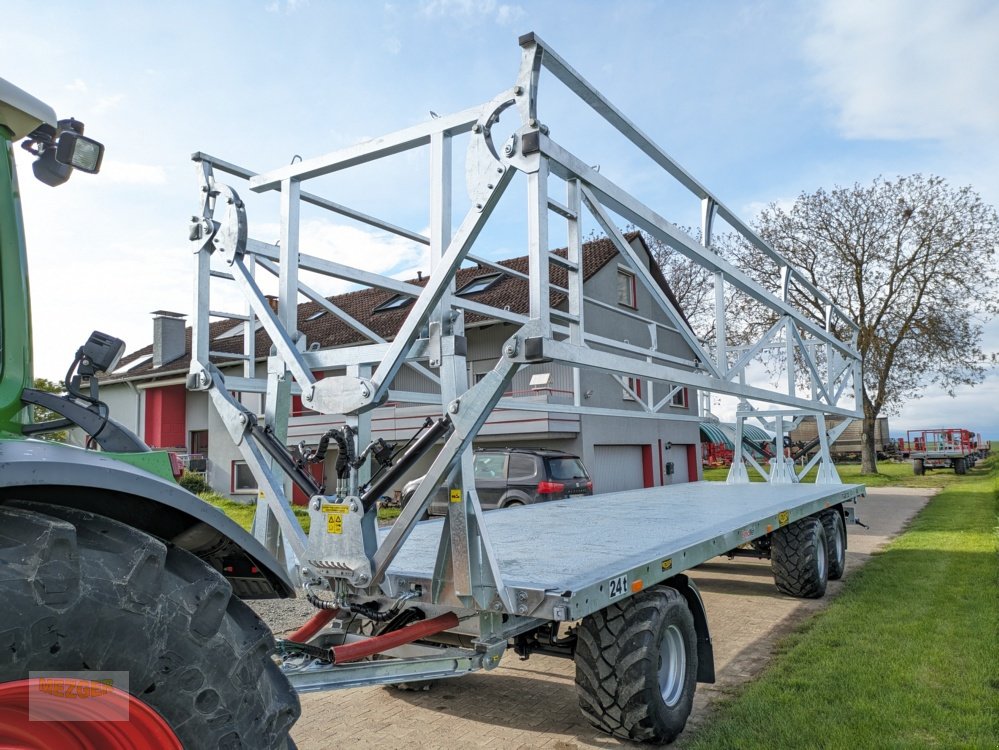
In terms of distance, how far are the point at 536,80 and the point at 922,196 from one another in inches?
1166

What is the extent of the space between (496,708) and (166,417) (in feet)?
77.5

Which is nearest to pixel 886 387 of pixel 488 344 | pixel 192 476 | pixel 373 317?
pixel 488 344

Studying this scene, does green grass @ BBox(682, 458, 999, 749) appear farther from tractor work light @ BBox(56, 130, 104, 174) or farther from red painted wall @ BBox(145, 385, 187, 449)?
red painted wall @ BBox(145, 385, 187, 449)

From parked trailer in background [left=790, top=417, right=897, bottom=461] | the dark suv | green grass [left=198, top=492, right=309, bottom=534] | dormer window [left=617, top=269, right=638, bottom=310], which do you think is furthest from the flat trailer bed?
parked trailer in background [left=790, top=417, right=897, bottom=461]

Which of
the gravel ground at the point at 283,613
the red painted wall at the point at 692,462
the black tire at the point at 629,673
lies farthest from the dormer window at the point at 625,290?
the black tire at the point at 629,673

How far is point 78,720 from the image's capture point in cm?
160

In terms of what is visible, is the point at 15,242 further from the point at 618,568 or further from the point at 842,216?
the point at 842,216

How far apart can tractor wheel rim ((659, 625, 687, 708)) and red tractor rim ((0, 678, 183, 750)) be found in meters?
3.05

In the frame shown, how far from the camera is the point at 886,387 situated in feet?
96.5

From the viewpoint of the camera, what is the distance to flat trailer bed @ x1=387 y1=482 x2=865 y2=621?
3.53 metres

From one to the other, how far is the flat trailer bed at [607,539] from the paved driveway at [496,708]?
3.15ft

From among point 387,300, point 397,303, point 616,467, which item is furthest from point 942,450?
point 397,303

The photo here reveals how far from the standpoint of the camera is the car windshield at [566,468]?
1276cm

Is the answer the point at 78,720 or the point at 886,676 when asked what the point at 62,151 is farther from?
the point at 886,676
